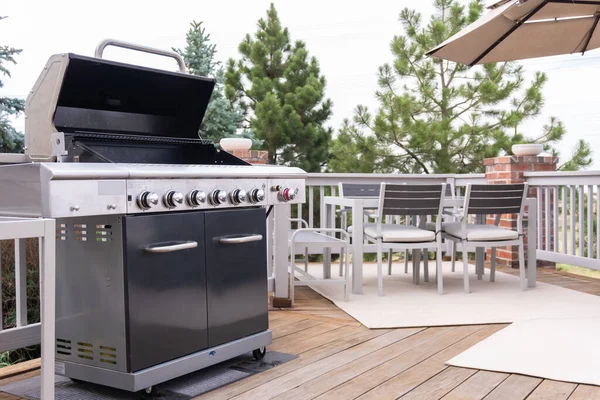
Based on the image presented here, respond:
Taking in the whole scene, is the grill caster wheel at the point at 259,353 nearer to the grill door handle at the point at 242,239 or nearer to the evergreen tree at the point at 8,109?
the grill door handle at the point at 242,239

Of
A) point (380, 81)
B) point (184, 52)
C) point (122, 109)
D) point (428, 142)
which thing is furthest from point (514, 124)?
point (122, 109)

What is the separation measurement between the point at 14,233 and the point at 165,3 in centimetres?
1353

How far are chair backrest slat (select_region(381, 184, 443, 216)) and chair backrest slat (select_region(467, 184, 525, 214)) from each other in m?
0.27

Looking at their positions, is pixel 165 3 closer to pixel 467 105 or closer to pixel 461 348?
pixel 467 105

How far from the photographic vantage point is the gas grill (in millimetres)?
2223

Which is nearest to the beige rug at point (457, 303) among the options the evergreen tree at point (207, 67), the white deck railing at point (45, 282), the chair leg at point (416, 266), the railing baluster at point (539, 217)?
the chair leg at point (416, 266)

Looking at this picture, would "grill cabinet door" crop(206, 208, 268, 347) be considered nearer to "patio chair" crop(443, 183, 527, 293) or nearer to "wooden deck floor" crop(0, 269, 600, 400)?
"wooden deck floor" crop(0, 269, 600, 400)

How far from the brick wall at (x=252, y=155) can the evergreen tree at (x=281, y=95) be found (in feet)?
26.8

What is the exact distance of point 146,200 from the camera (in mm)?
2299

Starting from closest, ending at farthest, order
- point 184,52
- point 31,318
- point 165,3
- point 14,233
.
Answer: point 14,233 < point 31,318 < point 184,52 < point 165,3

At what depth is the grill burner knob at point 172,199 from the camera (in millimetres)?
2402

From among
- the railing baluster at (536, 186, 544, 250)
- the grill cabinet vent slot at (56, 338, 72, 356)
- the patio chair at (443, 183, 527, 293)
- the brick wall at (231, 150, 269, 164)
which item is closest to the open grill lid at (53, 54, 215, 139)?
the grill cabinet vent slot at (56, 338, 72, 356)

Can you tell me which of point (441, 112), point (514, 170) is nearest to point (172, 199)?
point (514, 170)

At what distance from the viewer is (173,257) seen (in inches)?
96.7
